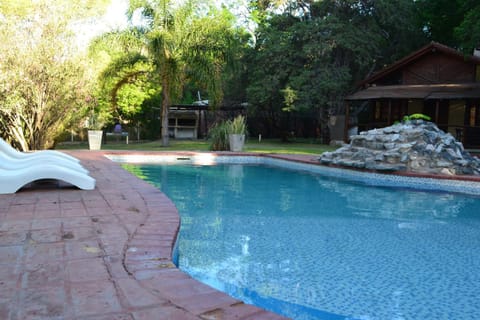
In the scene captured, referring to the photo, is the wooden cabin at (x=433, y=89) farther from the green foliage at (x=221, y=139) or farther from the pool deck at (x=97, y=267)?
the pool deck at (x=97, y=267)

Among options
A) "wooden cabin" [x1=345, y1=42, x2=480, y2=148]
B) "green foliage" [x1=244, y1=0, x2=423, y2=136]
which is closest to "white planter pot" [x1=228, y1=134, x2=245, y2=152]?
"green foliage" [x1=244, y1=0, x2=423, y2=136]

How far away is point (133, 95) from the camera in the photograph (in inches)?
756

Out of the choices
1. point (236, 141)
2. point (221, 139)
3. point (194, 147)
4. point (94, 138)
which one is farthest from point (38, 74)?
point (236, 141)

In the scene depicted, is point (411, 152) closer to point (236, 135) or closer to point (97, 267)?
point (236, 135)

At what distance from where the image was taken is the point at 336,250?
4395 millimetres

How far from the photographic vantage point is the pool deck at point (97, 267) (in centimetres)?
202

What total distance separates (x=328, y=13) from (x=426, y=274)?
733 inches

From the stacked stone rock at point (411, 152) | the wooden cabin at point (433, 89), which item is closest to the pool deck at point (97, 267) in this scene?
the stacked stone rock at point (411, 152)

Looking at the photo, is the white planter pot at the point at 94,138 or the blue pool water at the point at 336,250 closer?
the blue pool water at the point at 336,250

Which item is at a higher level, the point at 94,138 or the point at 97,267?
the point at 94,138

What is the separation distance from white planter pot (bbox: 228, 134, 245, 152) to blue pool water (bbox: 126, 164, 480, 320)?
6.27 meters

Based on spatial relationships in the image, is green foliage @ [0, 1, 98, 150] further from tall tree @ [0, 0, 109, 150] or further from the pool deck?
the pool deck

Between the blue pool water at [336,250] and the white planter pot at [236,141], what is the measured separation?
627cm

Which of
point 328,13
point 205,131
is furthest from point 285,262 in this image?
point 205,131
